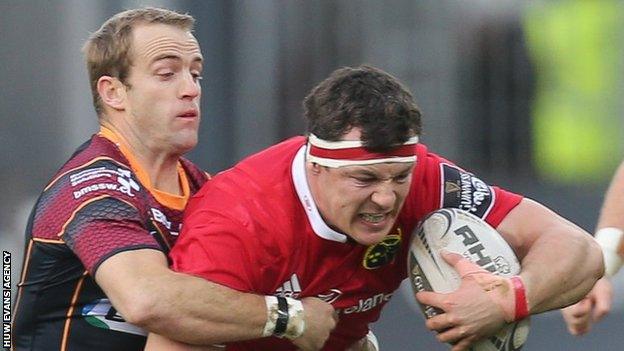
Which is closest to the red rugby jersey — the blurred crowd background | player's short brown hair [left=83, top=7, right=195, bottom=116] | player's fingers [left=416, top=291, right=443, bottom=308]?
player's fingers [left=416, top=291, right=443, bottom=308]

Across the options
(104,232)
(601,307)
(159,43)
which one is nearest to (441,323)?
(601,307)

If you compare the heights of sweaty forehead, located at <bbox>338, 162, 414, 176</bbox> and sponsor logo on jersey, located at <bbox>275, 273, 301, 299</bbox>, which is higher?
sweaty forehead, located at <bbox>338, 162, 414, 176</bbox>

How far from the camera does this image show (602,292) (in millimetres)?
5125

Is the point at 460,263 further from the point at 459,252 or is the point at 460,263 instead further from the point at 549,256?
the point at 549,256

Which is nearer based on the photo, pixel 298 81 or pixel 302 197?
pixel 302 197

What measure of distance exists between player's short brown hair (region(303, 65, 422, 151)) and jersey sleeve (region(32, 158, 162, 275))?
1.87 feet

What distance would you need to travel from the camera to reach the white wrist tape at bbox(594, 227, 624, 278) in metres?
5.28

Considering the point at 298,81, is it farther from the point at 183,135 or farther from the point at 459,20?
the point at 183,135

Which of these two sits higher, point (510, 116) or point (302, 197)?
point (302, 197)

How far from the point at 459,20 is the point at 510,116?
0.55 m

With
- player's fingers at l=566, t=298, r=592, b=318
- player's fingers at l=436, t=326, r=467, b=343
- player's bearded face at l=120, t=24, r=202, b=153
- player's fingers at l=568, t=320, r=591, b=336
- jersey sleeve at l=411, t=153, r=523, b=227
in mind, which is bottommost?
player's fingers at l=568, t=320, r=591, b=336

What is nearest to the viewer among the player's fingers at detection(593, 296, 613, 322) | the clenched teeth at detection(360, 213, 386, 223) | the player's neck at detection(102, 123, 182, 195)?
the clenched teeth at detection(360, 213, 386, 223)

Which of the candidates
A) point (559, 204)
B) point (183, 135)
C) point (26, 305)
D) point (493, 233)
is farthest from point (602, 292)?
point (559, 204)

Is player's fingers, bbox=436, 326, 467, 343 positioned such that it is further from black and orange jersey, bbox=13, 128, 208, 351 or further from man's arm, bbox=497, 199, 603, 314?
black and orange jersey, bbox=13, 128, 208, 351
